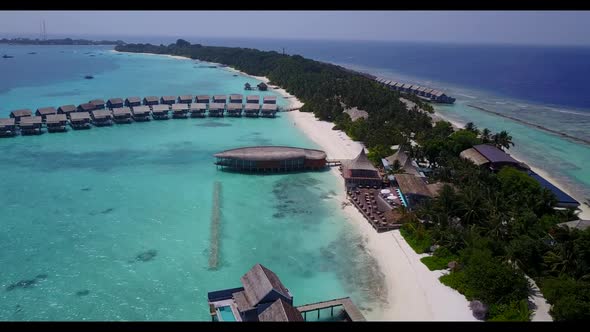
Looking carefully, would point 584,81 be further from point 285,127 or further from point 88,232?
point 88,232

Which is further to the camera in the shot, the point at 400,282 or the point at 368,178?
the point at 368,178

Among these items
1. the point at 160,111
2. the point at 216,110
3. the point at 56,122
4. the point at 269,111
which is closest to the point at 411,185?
the point at 269,111

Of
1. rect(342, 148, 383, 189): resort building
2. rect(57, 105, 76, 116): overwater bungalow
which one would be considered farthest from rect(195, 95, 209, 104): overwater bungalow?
rect(342, 148, 383, 189): resort building

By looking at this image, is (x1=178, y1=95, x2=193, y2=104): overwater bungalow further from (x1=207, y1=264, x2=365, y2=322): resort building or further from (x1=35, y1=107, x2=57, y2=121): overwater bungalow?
(x1=207, y1=264, x2=365, y2=322): resort building

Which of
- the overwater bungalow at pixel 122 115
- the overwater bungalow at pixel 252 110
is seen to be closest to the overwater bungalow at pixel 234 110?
the overwater bungalow at pixel 252 110
